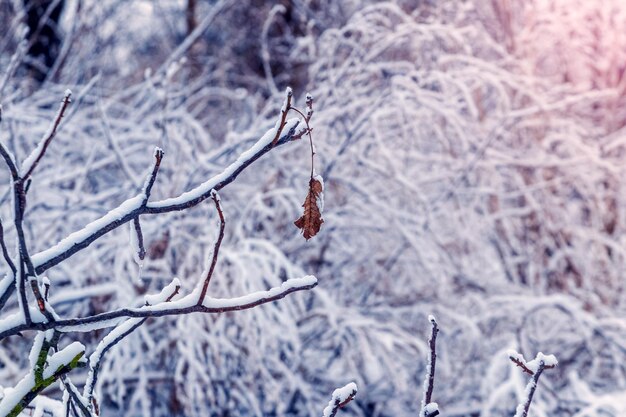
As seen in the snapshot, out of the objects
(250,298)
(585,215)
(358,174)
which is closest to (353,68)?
(358,174)

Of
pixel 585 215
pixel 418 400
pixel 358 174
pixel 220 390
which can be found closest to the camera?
pixel 220 390

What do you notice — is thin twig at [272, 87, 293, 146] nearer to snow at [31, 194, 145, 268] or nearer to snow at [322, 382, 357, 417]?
snow at [31, 194, 145, 268]

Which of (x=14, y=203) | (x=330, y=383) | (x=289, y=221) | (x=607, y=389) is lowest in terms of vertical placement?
(x=607, y=389)

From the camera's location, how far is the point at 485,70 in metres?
3.28

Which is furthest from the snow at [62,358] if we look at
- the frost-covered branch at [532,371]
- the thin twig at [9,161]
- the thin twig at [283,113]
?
the frost-covered branch at [532,371]

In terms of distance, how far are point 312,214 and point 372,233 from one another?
2.43 meters

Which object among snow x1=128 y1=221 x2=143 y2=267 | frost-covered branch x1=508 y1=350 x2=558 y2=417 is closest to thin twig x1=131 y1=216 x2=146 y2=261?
snow x1=128 y1=221 x2=143 y2=267

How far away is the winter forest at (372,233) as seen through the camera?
250cm

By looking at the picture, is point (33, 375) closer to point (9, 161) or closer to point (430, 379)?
point (9, 161)

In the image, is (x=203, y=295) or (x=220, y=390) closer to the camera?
(x=203, y=295)

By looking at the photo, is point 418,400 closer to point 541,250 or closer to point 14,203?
point 541,250

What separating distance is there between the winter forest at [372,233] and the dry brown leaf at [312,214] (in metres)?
1.13

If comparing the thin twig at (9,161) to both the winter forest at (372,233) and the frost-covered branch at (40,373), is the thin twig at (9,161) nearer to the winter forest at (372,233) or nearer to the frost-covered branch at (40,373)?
the frost-covered branch at (40,373)

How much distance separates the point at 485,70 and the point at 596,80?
3.30ft
